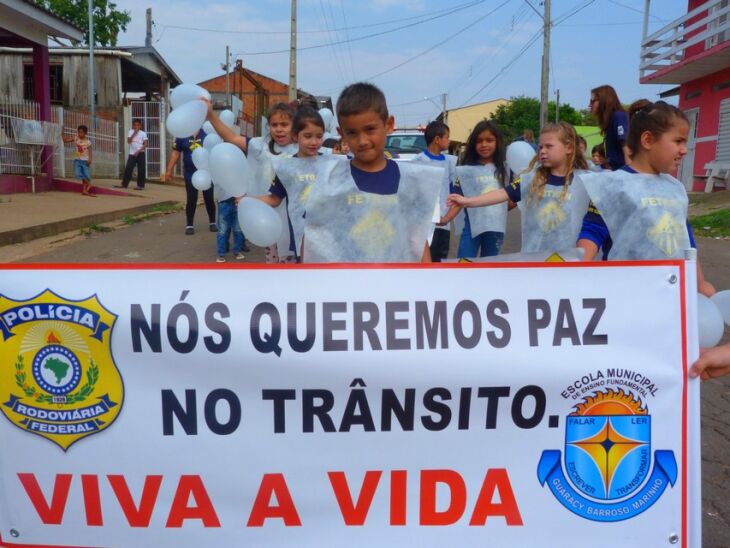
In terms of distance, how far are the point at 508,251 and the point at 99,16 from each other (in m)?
42.8

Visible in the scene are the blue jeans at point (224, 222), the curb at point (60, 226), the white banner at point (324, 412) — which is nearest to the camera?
the white banner at point (324, 412)

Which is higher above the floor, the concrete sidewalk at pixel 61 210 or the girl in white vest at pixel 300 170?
the girl in white vest at pixel 300 170

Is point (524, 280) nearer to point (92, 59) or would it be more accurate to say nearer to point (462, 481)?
point (462, 481)

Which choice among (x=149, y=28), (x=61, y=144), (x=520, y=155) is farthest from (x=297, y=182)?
(x=149, y=28)

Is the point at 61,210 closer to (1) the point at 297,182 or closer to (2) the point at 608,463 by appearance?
(1) the point at 297,182

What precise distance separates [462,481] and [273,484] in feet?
1.83

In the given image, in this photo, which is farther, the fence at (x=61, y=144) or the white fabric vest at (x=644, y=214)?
the fence at (x=61, y=144)

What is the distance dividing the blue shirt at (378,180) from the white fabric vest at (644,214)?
97 centimetres

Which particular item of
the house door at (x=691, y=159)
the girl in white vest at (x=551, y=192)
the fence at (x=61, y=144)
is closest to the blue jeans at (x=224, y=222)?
the girl in white vest at (x=551, y=192)

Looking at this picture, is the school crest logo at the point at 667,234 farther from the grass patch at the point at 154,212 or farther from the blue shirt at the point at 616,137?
the grass patch at the point at 154,212

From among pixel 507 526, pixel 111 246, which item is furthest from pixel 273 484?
pixel 111 246

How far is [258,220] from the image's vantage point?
3570mm

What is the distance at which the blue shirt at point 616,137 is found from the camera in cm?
A: 576

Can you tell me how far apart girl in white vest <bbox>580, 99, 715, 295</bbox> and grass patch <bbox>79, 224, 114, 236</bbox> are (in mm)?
8383
